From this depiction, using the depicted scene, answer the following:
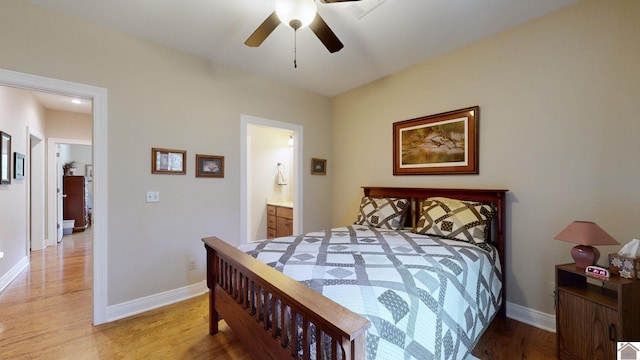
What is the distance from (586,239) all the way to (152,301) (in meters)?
3.43

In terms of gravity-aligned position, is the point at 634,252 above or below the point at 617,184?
below

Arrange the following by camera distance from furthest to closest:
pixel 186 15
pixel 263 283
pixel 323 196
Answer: pixel 323 196 → pixel 186 15 → pixel 263 283

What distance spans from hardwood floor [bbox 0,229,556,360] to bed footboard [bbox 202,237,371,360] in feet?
0.81

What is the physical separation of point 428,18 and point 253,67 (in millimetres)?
1870

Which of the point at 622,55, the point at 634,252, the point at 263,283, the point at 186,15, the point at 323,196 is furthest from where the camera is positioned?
the point at 323,196

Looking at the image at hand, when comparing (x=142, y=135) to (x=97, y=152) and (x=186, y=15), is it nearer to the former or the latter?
(x=97, y=152)

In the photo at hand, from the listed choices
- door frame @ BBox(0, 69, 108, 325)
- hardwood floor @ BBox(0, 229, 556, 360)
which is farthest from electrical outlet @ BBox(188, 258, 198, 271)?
door frame @ BBox(0, 69, 108, 325)

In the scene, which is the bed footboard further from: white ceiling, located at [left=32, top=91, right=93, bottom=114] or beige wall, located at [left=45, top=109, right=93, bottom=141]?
beige wall, located at [left=45, top=109, right=93, bottom=141]

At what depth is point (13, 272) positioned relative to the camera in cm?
306

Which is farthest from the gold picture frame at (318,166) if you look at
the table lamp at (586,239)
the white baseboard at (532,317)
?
the table lamp at (586,239)

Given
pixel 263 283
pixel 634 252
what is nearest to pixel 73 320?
pixel 263 283

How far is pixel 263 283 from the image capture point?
4.21ft

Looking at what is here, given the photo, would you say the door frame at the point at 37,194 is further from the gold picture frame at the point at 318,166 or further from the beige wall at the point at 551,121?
the beige wall at the point at 551,121

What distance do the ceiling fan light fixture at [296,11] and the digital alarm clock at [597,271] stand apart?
2.32 meters
